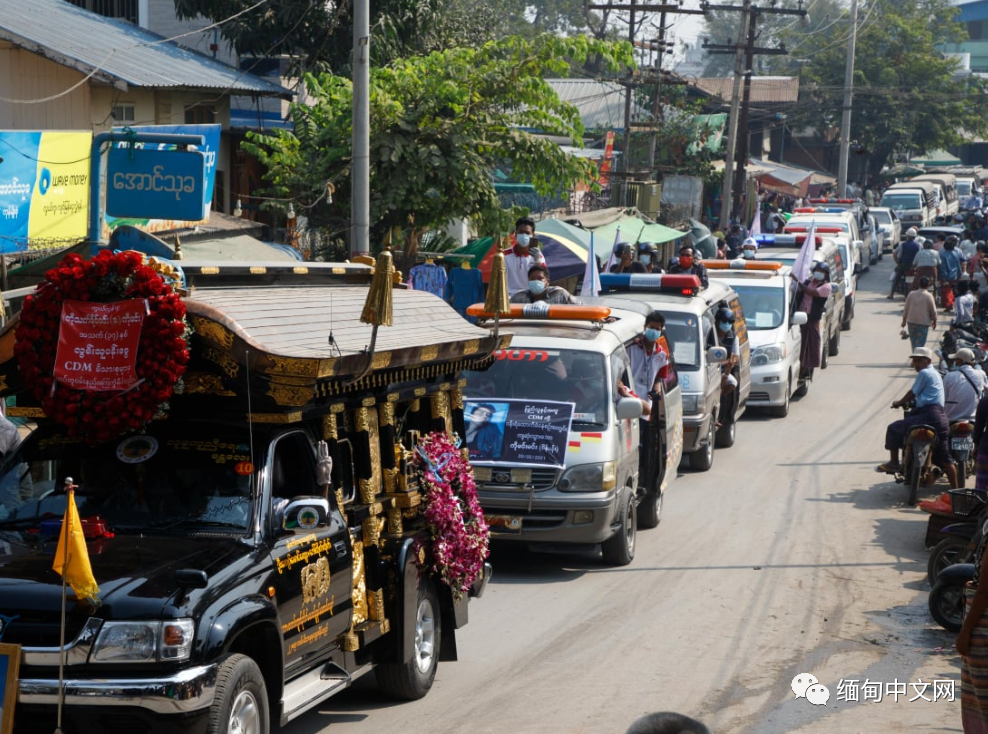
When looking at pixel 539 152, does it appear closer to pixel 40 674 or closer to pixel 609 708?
pixel 609 708

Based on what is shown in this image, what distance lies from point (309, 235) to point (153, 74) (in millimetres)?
3271

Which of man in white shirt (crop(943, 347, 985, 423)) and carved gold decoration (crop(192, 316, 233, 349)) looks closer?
carved gold decoration (crop(192, 316, 233, 349))

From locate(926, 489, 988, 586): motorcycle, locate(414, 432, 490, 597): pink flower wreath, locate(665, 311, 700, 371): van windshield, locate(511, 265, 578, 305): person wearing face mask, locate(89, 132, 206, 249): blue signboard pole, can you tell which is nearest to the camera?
locate(414, 432, 490, 597): pink flower wreath

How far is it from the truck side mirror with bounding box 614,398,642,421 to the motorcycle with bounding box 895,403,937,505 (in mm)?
4567

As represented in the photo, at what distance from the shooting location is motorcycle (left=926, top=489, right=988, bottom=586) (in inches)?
412

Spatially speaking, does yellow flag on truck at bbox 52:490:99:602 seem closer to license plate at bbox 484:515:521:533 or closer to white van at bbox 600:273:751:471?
license plate at bbox 484:515:521:533

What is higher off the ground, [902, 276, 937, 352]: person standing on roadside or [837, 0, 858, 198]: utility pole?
[837, 0, 858, 198]: utility pole

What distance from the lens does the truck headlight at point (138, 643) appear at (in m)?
5.28

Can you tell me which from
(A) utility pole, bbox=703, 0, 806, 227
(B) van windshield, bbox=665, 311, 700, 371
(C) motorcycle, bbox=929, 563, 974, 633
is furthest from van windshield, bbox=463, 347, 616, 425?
(A) utility pole, bbox=703, 0, 806, 227

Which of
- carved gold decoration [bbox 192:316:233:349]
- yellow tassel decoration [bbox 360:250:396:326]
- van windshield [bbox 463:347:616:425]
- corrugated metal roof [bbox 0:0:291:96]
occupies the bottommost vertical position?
van windshield [bbox 463:347:616:425]

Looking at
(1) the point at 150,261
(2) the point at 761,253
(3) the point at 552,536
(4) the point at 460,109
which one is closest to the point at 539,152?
(4) the point at 460,109

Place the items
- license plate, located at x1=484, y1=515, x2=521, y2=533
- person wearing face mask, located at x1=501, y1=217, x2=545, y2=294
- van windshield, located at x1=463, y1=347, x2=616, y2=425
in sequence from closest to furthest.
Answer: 1. license plate, located at x1=484, y1=515, x2=521, y2=533
2. van windshield, located at x1=463, y1=347, x2=616, y2=425
3. person wearing face mask, located at x1=501, y1=217, x2=545, y2=294

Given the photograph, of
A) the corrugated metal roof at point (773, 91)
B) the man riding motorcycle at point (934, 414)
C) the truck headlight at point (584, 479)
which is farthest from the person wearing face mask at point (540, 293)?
the corrugated metal roof at point (773, 91)

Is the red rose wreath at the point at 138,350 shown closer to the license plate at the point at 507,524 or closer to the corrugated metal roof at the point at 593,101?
the license plate at the point at 507,524
